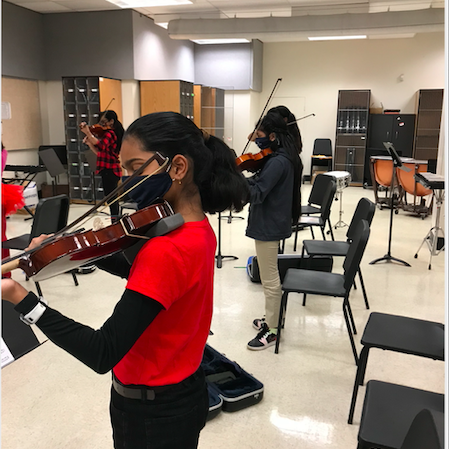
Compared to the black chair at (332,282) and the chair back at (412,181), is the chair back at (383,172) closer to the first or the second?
the chair back at (412,181)

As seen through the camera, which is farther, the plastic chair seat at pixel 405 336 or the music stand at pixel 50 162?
the music stand at pixel 50 162

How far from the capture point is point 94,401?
2.39 meters

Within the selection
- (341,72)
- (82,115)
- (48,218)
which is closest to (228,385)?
(48,218)

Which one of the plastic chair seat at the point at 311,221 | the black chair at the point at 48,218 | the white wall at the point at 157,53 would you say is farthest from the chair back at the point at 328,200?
the white wall at the point at 157,53

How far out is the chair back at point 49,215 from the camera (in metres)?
3.36

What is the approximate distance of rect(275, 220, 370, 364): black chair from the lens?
2578 millimetres

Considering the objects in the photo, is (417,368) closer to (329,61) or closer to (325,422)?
(325,422)

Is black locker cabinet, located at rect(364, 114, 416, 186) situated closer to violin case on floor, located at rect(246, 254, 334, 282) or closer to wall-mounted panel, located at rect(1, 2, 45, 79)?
violin case on floor, located at rect(246, 254, 334, 282)

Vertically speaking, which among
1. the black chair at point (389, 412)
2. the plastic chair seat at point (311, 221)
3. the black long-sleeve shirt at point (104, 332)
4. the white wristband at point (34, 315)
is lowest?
the black chair at point (389, 412)

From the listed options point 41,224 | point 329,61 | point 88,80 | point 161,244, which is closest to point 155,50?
point 88,80

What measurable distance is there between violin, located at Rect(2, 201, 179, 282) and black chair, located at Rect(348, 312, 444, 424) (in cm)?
139

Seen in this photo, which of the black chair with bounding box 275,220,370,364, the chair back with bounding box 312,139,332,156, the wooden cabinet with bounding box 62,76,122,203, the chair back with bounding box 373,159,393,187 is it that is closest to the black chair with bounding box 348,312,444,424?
the black chair with bounding box 275,220,370,364

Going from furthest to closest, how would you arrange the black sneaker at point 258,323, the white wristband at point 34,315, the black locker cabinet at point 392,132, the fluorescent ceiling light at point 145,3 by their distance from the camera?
the black locker cabinet at point 392,132 < the fluorescent ceiling light at point 145,3 < the black sneaker at point 258,323 < the white wristband at point 34,315

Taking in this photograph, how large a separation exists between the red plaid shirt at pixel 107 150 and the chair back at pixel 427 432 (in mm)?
5289
